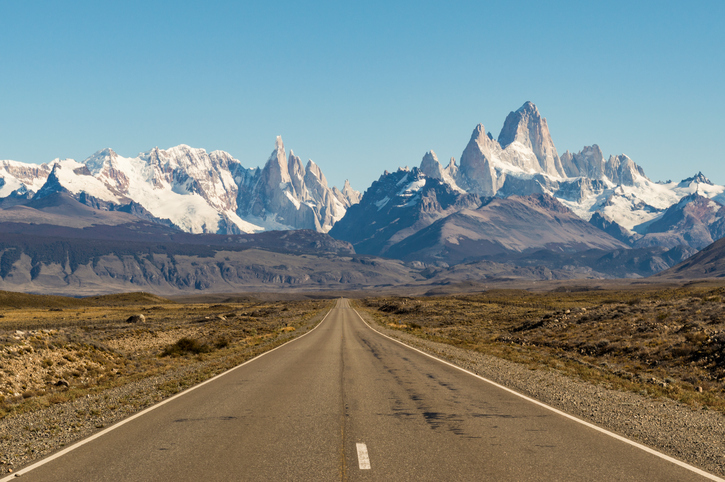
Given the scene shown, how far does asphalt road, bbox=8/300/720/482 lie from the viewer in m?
9.91

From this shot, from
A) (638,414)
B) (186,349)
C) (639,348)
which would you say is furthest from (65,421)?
(639,348)

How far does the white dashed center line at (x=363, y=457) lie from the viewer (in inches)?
400

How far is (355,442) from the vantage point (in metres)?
11.8

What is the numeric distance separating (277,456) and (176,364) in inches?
770

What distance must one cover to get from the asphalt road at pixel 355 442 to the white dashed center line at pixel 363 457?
2 centimetres

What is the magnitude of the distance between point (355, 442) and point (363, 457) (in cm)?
117

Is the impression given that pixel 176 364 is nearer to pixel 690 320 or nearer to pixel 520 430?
pixel 520 430

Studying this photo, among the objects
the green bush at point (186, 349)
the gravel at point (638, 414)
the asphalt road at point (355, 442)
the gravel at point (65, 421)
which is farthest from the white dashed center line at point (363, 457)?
the green bush at point (186, 349)

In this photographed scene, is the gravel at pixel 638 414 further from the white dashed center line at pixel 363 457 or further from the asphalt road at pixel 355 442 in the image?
the white dashed center line at pixel 363 457

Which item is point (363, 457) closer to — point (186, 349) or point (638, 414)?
point (638, 414)

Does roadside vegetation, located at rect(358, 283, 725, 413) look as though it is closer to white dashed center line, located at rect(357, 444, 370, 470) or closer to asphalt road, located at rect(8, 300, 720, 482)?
asphalt road, located at rect(8, 300, 720, 482)

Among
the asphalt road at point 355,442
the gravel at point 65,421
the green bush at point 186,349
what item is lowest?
the green bush at point 186,349

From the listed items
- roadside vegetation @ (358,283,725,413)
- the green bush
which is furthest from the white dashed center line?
the green bush

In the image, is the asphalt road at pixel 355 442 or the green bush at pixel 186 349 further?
the green bush at pixel 186 349
